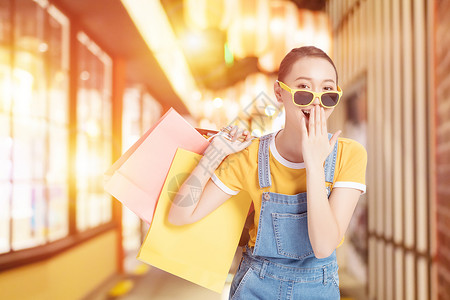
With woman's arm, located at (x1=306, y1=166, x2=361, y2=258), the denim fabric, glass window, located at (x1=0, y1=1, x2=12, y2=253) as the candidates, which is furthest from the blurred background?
the denim fabric

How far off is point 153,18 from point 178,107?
425 cm

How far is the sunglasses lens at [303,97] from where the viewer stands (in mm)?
1106

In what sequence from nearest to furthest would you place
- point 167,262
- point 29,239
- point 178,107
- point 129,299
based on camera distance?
point 167,262 < point 29,239 < point 129,299 < point 178,107

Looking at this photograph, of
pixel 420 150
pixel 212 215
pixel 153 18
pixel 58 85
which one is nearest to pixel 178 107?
pixel 153 18

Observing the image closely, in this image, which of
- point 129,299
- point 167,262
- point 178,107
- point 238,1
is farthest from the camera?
point 178,107

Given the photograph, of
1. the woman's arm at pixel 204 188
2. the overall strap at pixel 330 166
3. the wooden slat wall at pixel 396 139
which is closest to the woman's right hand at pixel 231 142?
the woman's arm at pixel 204 188

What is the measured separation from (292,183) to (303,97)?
27 centimetres

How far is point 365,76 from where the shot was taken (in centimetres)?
409

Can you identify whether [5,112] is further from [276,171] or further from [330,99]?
[330,99]

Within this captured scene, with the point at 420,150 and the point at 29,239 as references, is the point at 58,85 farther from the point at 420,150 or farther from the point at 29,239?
the point at 420,150

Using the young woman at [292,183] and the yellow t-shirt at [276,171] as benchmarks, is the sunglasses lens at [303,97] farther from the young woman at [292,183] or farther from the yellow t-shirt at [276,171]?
the yellow t-shirt at [276,171]

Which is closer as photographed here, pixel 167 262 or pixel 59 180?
pixel 167 262

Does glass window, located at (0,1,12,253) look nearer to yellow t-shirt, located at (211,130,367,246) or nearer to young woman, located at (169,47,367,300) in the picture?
young woman, located at (169,47,367,300)

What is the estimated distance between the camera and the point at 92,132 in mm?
4602
